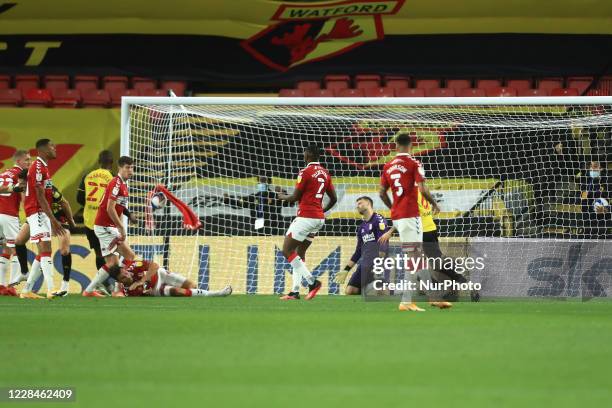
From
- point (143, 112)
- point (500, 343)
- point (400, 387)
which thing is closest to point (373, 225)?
point (143, 112)

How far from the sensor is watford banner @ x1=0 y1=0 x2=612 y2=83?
864 inches

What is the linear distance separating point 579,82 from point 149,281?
11.7 m

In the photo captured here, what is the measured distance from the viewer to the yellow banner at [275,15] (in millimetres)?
22266

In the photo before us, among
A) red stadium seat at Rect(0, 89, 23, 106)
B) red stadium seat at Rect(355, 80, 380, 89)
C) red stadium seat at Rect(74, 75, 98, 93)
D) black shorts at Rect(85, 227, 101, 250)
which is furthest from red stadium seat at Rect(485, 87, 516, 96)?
red stadium seat at Rect(0, 89, 23, 106)

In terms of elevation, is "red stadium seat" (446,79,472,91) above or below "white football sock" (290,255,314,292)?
above

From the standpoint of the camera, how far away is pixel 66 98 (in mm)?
20797

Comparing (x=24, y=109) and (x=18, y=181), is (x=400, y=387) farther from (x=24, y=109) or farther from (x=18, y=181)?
(x=24, y=109)

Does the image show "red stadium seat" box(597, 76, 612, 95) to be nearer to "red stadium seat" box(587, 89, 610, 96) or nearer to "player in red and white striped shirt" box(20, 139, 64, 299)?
"red stadium seat" box(587, 89, 610, 96)

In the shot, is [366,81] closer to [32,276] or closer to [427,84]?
[427,84]

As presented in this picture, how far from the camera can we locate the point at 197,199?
52.5 ft

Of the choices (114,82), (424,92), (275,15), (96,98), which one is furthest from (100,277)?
(275,15)

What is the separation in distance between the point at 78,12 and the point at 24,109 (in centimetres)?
387

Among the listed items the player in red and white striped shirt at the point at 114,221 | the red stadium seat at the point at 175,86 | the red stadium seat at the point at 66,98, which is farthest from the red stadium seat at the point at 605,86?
the player in red and white striped shirt at the point at 114,221

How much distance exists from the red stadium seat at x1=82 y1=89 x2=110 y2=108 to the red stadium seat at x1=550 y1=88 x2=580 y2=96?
30.7 ft
